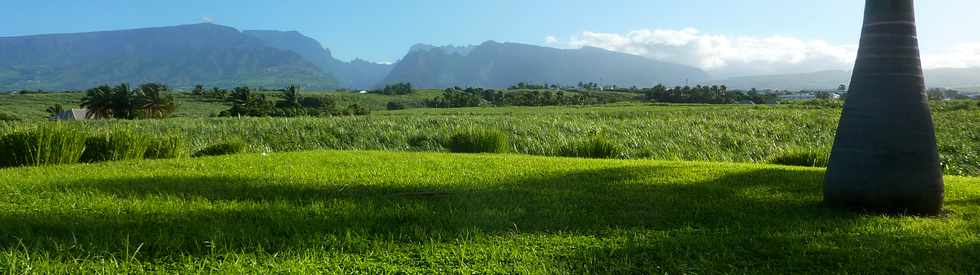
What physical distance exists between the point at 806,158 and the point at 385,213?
841 centimetres

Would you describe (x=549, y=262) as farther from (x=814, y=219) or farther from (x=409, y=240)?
(x=814, y=219)

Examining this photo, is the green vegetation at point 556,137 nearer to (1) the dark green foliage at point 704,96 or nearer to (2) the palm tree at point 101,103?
(2) the palm tree at point 101,103

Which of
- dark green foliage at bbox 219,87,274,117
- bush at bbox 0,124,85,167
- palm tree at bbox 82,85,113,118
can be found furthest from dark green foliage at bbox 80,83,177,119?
bush at bbox 0,124,85,167

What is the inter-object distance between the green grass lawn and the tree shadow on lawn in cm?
1

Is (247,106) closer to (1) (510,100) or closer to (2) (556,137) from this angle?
(1) (510,100)

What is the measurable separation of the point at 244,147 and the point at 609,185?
7800 mm

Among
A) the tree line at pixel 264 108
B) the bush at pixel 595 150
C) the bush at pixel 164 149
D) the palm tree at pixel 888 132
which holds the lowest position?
the tree line at pixel 264 108

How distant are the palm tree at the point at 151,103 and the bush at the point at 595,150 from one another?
51.0 m

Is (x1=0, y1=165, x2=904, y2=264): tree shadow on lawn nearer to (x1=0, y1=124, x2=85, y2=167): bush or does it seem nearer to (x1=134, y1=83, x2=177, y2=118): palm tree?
(x1=0, y1=124, x2=85, y2=167): bush

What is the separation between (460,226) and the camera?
3.52 meters

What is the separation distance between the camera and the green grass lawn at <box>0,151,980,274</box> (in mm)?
2822

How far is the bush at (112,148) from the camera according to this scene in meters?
7.65

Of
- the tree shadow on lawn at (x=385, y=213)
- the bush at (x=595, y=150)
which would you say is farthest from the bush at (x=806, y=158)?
the tree shadow on lawn at (x=385, y=213)

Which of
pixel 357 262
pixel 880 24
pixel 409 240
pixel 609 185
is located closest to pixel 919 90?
pixel 880 24
